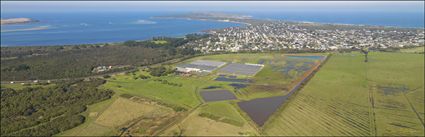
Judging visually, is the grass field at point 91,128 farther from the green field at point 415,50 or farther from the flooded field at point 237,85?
the green field at point 415,50

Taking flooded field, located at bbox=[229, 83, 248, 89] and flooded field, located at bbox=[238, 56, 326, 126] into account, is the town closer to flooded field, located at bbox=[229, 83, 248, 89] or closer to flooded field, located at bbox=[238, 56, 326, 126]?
flooded field, located at bbox=[238, 56, 326, 126]

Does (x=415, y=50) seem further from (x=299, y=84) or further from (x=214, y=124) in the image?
(x=214, y=124)

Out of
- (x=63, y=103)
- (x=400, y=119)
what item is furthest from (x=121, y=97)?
(x=400, y=119)

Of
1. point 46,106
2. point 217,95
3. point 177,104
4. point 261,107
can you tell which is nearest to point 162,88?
point 177,104

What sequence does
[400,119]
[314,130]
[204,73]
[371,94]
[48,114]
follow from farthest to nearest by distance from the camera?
[204,73] → [371,94] → [48,114] → [400,119] → [314,130]

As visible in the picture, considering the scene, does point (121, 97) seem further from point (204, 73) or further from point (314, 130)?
point (314, 130)

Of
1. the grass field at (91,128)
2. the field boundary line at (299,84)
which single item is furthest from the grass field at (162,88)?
the field boundary line at (299,84)

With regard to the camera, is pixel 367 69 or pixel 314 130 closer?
pixel 314 130
